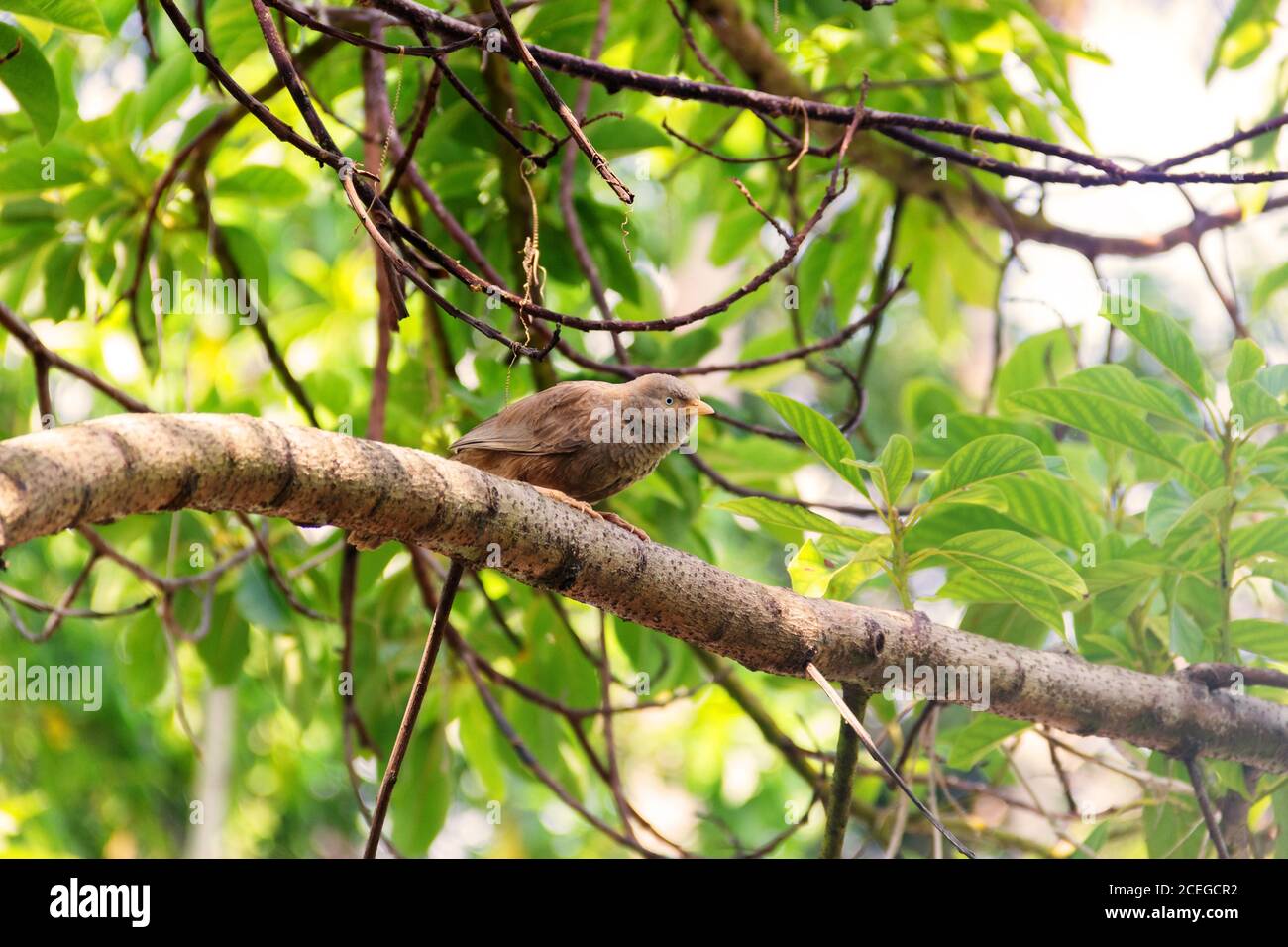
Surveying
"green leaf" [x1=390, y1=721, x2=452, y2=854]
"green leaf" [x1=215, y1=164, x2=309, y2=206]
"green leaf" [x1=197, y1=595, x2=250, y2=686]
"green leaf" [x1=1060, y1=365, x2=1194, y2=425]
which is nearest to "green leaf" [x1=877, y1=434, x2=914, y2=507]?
"green leaf" [x1=1060, y1=365, x2=1194, y2=425]

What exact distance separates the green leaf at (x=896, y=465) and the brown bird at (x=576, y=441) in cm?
64

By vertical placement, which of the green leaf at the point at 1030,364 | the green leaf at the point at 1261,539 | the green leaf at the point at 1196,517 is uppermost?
the green leaf at the point at 1030,364

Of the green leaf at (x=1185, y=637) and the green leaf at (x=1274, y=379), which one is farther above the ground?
the green leaf at (x=1274, y=379)

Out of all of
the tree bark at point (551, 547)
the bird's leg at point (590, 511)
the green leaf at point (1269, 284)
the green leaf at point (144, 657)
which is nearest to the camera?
the tree bark at point (551, 547)

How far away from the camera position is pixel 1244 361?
2.80 metres

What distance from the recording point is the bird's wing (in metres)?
2.80

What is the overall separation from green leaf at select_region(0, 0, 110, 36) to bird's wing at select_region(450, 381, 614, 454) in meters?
1.22

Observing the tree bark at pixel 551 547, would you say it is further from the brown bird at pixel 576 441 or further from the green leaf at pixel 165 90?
the green leaf at pixel 165 90

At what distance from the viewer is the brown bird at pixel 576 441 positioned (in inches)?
111

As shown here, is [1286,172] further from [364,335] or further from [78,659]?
[78,659]

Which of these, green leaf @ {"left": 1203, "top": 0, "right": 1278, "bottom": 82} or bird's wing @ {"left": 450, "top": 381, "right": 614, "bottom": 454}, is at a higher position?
green leaf @ {"left": 1203, "top": 0, "right": 1278, "bottom": 82}

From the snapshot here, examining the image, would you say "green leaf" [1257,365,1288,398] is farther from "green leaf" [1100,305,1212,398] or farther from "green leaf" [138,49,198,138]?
"green leaf" [138,49,198,138]

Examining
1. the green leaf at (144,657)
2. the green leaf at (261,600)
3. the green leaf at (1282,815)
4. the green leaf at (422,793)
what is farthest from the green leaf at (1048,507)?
the green leaf at (144,657)

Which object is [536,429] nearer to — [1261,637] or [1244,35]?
[1261,637]
